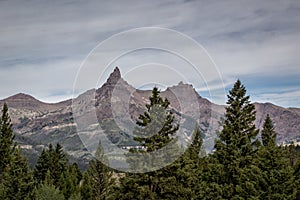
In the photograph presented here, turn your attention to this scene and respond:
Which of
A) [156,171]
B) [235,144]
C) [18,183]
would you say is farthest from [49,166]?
[235,144]

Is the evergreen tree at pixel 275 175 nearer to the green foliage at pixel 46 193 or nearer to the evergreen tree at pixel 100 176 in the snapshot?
the green foliage at pixel 46 193

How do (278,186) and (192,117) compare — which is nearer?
(278,186)

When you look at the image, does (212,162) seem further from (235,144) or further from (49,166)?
(49,166)

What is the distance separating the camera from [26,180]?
56.8 meters

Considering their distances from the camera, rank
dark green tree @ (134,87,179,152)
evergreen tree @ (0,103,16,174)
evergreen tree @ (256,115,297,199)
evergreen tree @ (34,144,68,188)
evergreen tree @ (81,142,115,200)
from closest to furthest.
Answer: evergreen tree @ (256,115,297,199)
dark green tree @ (134,87,179,152)
evergreen tree @ (0,103,16,174)
evergreen tree @ (34,144,68,188)
evergreen tree @ (81,142,115,200)

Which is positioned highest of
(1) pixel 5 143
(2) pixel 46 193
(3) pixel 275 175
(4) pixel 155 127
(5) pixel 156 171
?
(4) pixel 155 127

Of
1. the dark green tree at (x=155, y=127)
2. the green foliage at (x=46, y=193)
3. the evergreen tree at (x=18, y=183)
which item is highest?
the dark green tree at (x=155, y=127)

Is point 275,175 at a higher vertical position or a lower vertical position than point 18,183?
higher

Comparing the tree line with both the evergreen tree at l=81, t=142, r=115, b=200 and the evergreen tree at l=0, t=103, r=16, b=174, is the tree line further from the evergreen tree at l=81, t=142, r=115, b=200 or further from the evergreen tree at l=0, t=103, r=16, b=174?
the evergreen tree at l=81, t=142, r=115, b=200

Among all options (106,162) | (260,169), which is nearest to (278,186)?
(260,169)

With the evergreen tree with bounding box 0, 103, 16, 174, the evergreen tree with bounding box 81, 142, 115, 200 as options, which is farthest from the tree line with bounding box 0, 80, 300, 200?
the evergreen tree with bounding box 81, 142, 115, 200

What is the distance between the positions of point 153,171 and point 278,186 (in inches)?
571

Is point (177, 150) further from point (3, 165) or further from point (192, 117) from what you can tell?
point (3, 165)

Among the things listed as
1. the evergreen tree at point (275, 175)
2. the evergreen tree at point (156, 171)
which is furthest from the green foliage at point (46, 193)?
the evergreen tree at point (275, 175)
